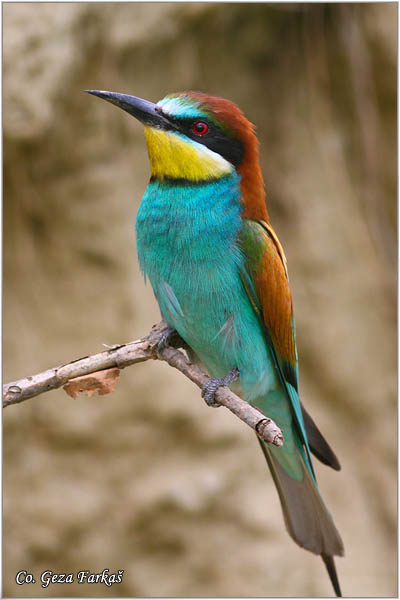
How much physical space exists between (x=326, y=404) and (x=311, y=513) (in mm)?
1275

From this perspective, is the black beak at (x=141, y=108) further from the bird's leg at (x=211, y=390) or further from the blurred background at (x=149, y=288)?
the blurred background at (x=149, y=288)

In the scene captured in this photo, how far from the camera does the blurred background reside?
255 centimetres

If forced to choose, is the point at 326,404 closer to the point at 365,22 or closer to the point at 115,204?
the point at 115,204

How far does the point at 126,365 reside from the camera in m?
1.41

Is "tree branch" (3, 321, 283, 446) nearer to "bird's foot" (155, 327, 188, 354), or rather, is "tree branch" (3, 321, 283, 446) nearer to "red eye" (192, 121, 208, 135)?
"bird's foot" (155, 327, 188, 354)

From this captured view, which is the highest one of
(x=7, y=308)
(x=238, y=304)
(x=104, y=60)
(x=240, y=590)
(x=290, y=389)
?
(x=104, y=60)

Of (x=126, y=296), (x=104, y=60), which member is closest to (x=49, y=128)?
(x=104, y=60)

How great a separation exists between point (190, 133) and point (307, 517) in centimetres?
98

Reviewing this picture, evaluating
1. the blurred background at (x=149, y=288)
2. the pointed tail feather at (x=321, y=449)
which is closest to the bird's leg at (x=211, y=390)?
the pointed tail feather at (x=321, y=449)

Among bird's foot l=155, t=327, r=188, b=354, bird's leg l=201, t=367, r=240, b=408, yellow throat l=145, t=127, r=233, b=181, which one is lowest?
bird's leg l=201, t=367, r=240, b=408

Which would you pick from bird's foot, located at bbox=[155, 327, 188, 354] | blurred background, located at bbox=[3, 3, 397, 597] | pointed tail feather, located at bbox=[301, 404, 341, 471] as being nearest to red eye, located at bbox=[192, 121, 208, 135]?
bird's foot, located at bbox=[155, 327, 188, 354]

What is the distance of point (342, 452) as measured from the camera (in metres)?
2.89

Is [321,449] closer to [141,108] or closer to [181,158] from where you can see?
[181,158]

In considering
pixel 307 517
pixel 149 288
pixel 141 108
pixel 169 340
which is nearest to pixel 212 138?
pixel 141 108
